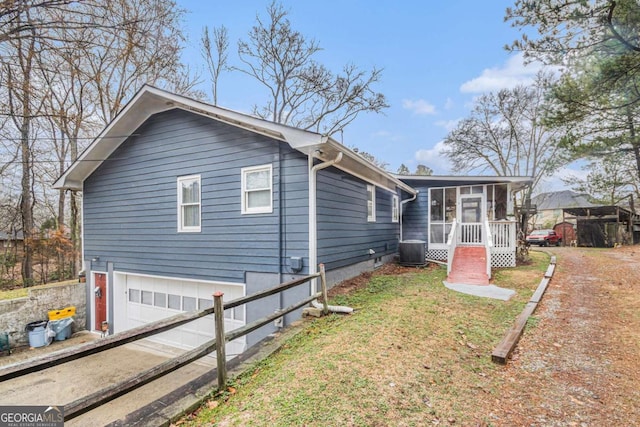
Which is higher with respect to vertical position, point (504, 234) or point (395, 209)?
point (395, 209)

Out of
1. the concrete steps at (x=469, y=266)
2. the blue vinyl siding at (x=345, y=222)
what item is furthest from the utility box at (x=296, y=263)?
the concrete steps at (x=469, y=266)

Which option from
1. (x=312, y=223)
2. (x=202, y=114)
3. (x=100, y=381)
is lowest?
(x=100, y=381)

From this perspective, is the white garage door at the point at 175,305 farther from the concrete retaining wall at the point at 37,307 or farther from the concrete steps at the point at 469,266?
the concrete steps at the point at 469,266

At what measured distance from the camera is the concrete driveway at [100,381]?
18.4 ft

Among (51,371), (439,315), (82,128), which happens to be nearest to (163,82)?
(82,128)

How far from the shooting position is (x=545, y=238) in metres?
23.7

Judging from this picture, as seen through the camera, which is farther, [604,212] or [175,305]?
[604,212]

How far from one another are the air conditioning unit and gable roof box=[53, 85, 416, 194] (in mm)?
2175

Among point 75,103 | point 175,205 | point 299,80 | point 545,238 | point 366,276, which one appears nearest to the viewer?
point 175,205

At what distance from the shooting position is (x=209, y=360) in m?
7.62

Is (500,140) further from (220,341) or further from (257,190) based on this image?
(220,341)

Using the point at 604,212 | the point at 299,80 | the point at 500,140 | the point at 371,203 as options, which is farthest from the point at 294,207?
the point at 500,140

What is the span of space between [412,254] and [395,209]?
2.05 m

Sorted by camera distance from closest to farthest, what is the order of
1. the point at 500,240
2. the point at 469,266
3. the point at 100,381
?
the point at 100,381
the point at 469,266
the point at 500,240
